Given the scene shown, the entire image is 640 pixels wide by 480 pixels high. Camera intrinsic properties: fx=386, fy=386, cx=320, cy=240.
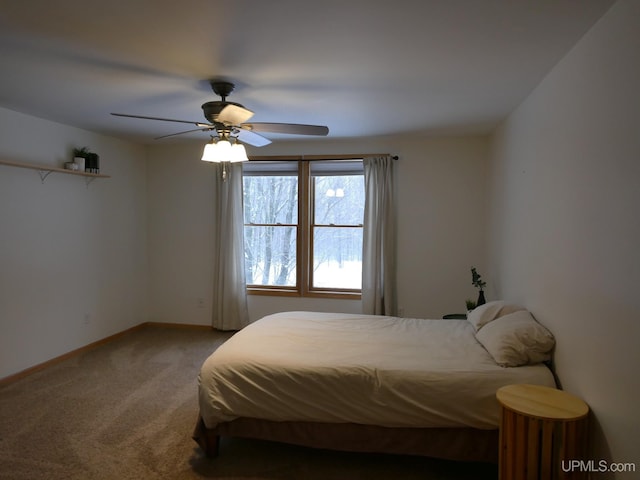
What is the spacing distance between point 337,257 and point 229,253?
53.1 inches

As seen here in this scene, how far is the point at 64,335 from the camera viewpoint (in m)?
4.00

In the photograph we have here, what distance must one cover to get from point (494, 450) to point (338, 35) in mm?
2395

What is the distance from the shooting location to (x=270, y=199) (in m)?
4.96

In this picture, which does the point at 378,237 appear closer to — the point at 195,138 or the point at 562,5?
the point at 195,138

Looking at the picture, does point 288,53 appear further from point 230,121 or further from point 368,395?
point 368,395

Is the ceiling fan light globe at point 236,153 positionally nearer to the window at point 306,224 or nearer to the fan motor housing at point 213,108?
the fan motor housing at point 213,108

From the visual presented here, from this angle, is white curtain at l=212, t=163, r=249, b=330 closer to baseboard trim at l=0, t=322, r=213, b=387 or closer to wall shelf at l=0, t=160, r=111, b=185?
baseboard trim at l=0, t=322, r=213, b=387

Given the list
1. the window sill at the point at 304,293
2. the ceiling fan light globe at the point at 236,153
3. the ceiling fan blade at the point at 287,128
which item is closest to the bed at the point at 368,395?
the ceiling fan light globe at the point at 236,153

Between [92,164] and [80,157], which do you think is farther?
[92,164]

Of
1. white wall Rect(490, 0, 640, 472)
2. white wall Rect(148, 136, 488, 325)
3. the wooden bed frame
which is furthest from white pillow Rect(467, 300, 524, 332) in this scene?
white wall Rect(148, 136, 488, 325)

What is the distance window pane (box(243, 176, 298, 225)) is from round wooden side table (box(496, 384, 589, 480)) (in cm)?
345

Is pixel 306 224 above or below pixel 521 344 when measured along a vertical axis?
above

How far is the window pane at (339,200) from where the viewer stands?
475cm

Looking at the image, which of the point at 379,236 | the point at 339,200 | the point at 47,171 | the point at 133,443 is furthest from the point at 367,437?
the point at 47,171
